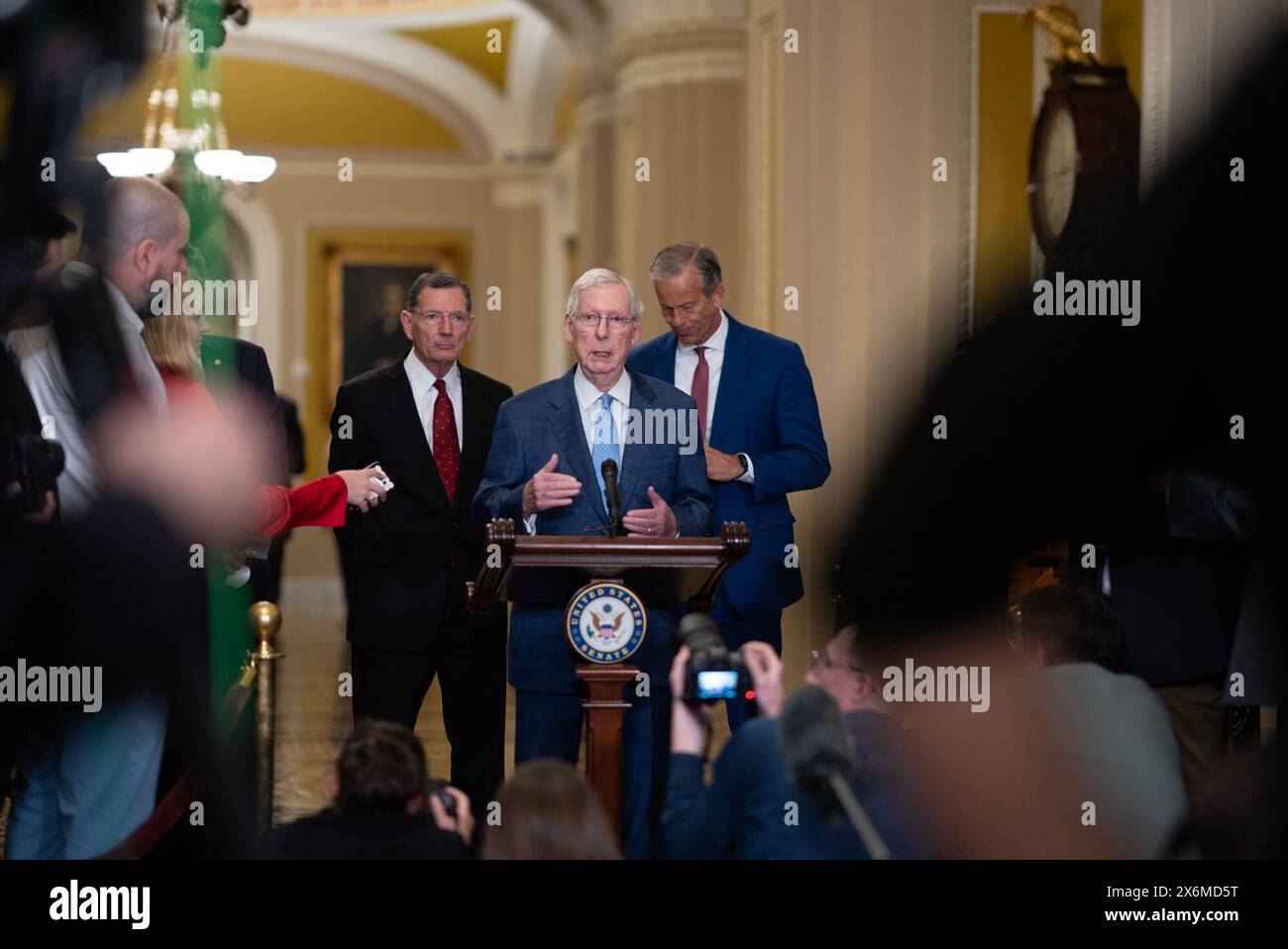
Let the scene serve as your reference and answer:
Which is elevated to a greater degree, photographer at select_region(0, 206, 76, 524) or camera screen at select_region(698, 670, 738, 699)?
photographer at select_region(0, 206, 76, 524)

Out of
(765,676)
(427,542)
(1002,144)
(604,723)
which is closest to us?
(765,676)

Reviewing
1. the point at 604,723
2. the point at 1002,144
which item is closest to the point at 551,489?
the point at 604,723

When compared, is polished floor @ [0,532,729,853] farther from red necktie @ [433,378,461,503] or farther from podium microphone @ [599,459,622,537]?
podium microphone @ [599,459,622,537]

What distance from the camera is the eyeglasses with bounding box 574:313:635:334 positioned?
456 cm

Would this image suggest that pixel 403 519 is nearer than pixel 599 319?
No

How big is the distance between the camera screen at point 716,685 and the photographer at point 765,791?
0.14 ft

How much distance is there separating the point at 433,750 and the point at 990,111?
346cm

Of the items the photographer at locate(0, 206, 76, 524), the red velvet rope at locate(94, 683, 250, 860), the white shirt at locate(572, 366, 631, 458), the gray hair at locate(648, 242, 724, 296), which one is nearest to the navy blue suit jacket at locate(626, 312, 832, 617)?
the gray hair at locate(648, 242, 724, 296)

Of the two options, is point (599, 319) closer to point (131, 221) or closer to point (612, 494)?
point (612, 494)

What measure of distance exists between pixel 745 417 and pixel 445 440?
32.5 inches

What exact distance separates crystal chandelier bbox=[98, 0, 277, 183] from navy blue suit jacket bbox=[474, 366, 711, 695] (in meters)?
3.93

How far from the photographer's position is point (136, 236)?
4.41 metres
